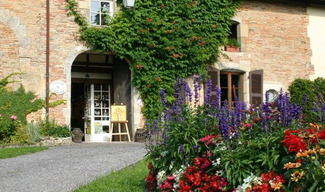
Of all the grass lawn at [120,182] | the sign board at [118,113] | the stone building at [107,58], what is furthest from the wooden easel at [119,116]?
the grass lawn at [120,182]

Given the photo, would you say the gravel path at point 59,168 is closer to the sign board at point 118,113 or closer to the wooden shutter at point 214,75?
the sign board at point 118,113

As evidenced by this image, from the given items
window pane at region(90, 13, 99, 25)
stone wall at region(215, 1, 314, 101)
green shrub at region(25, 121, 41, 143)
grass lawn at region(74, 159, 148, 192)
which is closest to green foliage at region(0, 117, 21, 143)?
green shrub at region(25, 121, 41, 143)

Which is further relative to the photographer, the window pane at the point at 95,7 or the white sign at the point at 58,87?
the window pane at the point at 95,7

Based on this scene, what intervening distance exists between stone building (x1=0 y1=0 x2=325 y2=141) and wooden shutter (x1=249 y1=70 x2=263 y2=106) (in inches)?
0.9

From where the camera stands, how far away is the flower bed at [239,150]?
131 inches

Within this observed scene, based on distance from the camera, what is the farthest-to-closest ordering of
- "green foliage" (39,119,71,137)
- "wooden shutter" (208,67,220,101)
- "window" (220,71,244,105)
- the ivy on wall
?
"window" (220,71,244,105), "wooden shutter" (208,67,220,101), the ivy on wall, "green foliage" (39,119,71,137)

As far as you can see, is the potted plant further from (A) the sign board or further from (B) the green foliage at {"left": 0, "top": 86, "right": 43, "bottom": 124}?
(B) the green foliage at {"left": 0, "top": 86, "right": 43, "bottom": 124}

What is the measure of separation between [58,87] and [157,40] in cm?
309

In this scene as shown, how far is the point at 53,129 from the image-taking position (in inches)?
431

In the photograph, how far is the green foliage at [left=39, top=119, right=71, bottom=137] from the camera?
429 inches

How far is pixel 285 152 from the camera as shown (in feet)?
11.8

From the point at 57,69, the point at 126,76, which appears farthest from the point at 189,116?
the point at 126,76

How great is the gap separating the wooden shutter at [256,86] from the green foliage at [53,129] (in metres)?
5.99

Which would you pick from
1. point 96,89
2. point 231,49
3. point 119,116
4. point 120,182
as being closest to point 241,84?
point 231,49
